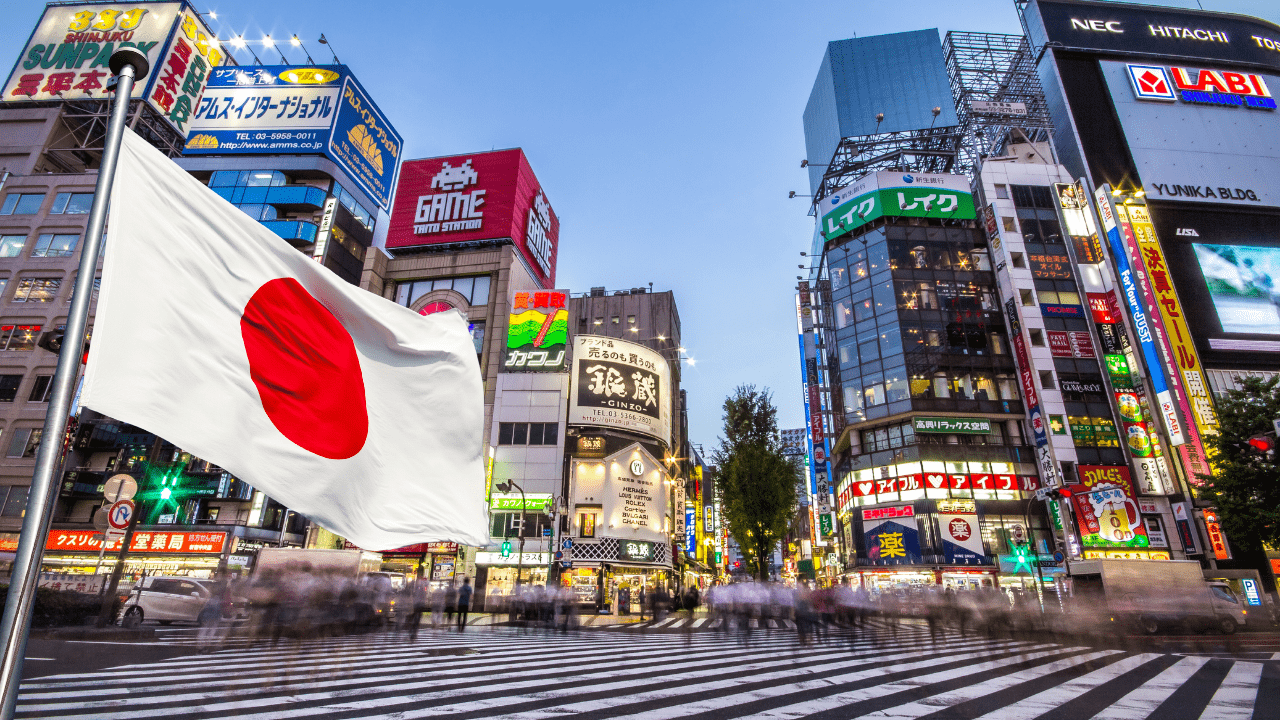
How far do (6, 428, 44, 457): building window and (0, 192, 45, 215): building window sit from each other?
600 inches

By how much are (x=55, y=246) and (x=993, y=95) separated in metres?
69.9

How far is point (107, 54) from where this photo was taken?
4300 centimetres

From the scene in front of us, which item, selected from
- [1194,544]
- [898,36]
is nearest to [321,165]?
[898,36]

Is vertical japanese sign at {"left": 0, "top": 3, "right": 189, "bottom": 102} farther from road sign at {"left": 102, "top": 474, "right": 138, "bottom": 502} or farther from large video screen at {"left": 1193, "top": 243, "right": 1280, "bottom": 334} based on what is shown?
large video screen at {"left": 1193, "top": 243, "right": 1280, "bottom": 334}

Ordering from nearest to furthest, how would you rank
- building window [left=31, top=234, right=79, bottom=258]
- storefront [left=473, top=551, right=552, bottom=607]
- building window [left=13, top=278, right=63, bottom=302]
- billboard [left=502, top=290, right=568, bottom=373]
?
storefront [left=473, top=551, right=552, bottom=607] < building window [left=13, top=278, right=63, bottom=302] < building window [left=31, top=234, right=79, bottom=258] < billboard [left=502, top=290, right=568, bottom=373]

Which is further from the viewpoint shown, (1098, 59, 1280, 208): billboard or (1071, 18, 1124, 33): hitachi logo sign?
(1071, 18, 1124, 33): hitachi logo sign

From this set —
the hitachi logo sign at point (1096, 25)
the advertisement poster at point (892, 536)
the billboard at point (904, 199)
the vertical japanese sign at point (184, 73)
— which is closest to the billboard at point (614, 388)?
the advertisement poster at point (892, 536)

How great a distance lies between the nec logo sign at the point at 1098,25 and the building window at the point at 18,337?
74750 mm

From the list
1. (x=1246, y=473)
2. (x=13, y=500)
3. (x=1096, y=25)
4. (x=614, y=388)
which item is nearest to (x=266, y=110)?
(x=13, y=500)

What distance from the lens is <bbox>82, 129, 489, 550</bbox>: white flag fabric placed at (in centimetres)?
243

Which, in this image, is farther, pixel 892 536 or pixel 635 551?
pixel 892 536

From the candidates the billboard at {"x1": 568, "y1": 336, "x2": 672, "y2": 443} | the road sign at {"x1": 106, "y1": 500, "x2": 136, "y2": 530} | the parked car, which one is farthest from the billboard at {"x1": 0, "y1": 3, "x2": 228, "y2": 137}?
the road sign at {"x1": 106, "y1": 500, "x2": 136, "y2": 530}

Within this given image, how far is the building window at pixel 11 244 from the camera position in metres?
37.5

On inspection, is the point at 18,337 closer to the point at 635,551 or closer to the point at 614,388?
the point at 614,388
